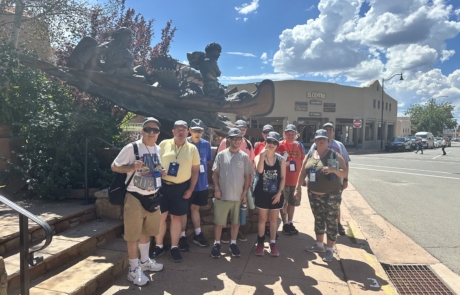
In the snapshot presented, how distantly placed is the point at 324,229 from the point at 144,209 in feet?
7.96

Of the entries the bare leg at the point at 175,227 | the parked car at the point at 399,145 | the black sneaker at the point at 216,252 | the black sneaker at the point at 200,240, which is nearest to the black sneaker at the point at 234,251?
the black sneaker at the point at 216,252

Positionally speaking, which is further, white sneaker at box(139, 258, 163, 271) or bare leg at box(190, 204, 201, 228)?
bare leg at box(190, 204, 201, 228)

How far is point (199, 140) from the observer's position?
4367mm

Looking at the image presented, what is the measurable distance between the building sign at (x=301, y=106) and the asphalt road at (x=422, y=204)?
62.4 feet

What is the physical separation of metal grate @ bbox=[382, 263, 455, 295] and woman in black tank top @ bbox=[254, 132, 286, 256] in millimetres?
1483

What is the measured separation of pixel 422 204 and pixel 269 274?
5864 millimetres

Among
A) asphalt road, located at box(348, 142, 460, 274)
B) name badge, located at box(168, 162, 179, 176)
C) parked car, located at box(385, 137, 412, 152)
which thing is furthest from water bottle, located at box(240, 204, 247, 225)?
parked car, located at box(385, 137, 412, 152)

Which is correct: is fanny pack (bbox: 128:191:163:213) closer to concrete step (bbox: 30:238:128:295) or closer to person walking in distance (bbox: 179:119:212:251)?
concrete step (bbox: 30:238:128:295)

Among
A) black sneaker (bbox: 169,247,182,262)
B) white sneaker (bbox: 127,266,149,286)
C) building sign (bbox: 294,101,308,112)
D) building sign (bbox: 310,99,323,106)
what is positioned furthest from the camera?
building sign (bbox: 310,99,323,106)

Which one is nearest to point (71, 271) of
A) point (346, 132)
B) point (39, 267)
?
point (39, 267)

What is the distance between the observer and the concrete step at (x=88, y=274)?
2.85 meters

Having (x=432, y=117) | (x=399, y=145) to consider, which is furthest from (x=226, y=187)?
(x=432, y=117)

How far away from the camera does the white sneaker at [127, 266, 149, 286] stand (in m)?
3.25

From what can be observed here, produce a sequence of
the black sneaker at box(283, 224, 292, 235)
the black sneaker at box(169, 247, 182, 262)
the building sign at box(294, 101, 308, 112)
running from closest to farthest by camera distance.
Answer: the black sneaker at box(169, 247, 182, 262)
the black sneaker at box(283, 224, 292, 235)
the building sign at box(294, 101, 308, 112)
